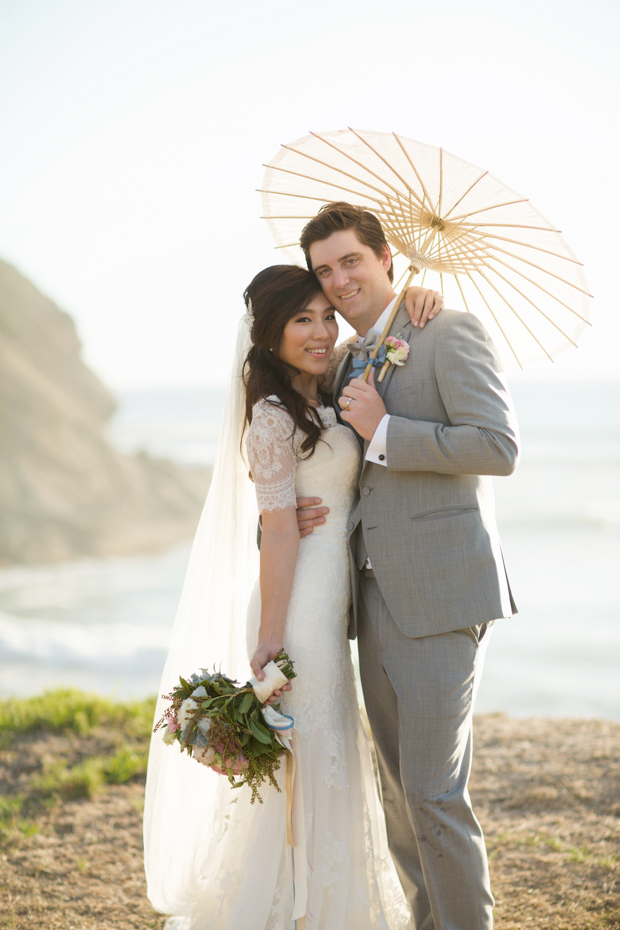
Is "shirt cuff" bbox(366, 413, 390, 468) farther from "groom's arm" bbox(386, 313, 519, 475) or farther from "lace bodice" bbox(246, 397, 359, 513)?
"lace bodice" bbox(246, 397, 359, 513)

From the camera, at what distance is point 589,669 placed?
9.26 metres

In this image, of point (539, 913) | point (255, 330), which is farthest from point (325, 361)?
point (539, 913)

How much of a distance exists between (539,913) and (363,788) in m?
0.97

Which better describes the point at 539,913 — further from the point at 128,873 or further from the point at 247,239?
the point at 247,239

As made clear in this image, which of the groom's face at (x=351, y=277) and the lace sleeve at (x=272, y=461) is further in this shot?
the groom's face at (x=351, y=277)

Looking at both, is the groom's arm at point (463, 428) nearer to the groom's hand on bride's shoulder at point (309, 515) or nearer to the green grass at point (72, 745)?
the groom's hand on bride's shoulder at point (309, 515)

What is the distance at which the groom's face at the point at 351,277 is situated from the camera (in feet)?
9.51

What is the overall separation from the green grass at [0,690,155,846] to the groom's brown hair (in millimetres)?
3120

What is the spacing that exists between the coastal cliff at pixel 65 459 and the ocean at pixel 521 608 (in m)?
2.54

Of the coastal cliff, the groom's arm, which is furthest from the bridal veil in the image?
the coastal cliff

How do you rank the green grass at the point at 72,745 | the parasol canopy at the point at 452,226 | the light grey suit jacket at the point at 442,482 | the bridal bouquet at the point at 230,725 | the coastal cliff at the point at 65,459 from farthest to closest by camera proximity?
the coastal cliff at the point at 65,459
the green grass at the point at 72,745
the parasol canopy at the point at 452,226
the light grey suit jacket at the point at 442,482
the bridal bouquet at the point at 230,725

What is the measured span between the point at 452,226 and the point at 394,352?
1.93 ft

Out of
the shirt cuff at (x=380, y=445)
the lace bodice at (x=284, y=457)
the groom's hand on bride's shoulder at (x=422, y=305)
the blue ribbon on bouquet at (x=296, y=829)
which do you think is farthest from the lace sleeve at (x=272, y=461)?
the blue ribbon on bouquet at (x=296, y=829)

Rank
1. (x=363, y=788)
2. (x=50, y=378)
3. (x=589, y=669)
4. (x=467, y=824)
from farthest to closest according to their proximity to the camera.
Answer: (x=50, y=378) < (x=589, y=669) < (x=363, y=788) < (x=467, y=824)
